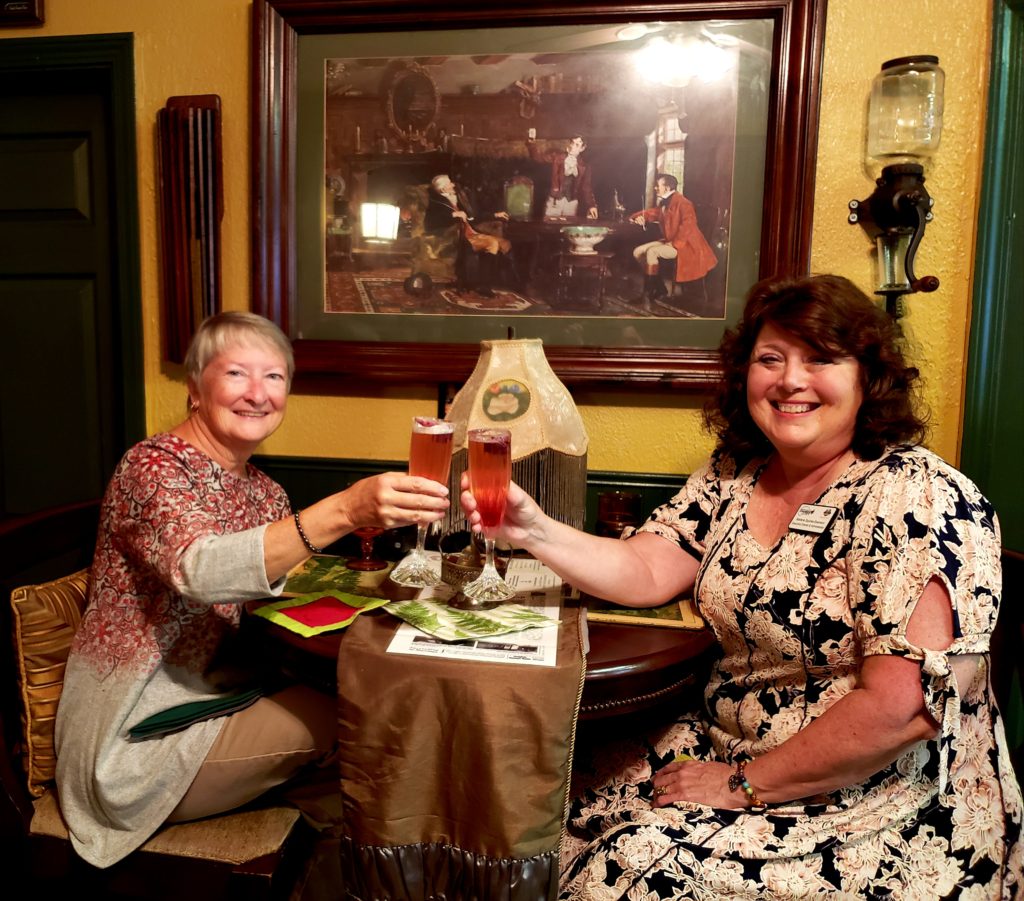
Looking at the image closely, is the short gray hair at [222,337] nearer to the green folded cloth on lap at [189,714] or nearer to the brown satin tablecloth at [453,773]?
the green folded cloth on lap at [189,714]

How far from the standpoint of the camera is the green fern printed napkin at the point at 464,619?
4.56 ft

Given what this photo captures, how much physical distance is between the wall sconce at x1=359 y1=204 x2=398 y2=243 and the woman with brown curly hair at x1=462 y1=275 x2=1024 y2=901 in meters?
1.10

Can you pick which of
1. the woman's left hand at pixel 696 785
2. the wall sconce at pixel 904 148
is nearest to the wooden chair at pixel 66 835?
the woman's left hand at pixel 696 785

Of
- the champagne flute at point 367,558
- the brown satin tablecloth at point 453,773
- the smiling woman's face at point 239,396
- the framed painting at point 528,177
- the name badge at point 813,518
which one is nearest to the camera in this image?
the brown satin tablecloth at point 453,773

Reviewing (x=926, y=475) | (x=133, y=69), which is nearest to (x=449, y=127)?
(x=133, y=69)

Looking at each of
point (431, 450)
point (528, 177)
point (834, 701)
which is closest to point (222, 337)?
point (431, 450)

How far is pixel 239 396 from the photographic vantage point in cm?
172

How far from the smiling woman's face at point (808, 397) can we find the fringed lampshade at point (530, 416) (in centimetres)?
49

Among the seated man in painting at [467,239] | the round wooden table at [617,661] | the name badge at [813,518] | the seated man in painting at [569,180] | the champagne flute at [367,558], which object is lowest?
the round wooden table at [617,661]

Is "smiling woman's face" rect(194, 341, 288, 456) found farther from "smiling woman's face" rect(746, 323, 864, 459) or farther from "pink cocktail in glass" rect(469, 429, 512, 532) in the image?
"smiling woman's face" rect(746, 323, 864, 459)

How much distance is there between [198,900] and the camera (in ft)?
4.81

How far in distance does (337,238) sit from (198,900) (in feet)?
5.66

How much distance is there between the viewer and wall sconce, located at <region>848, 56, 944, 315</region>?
1958 millimetres

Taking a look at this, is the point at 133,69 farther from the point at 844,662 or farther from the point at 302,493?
the point at 844,662
